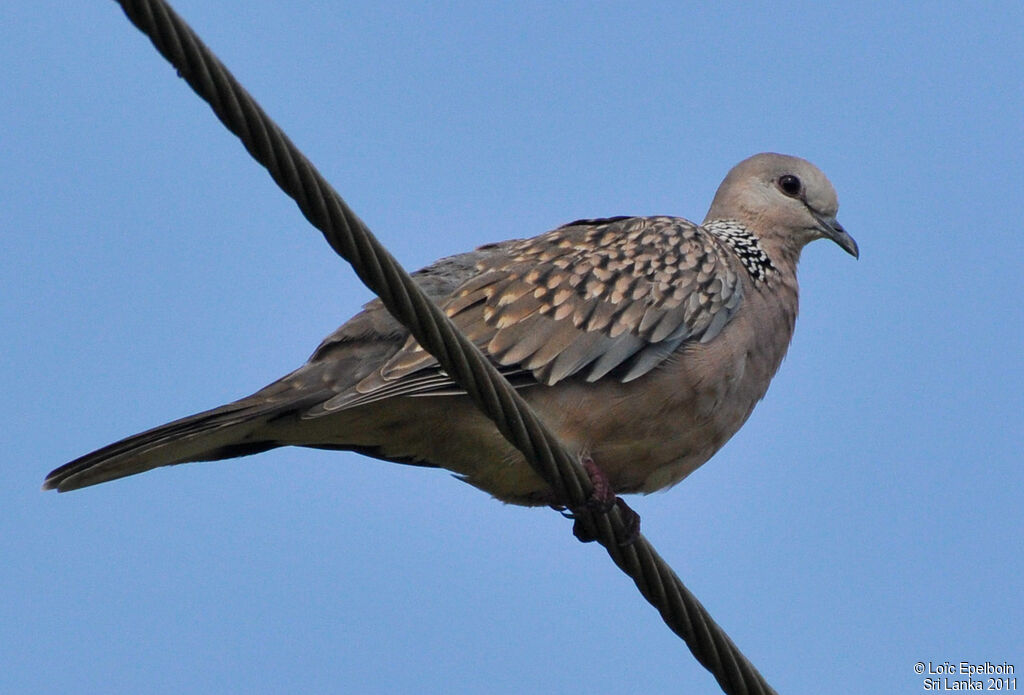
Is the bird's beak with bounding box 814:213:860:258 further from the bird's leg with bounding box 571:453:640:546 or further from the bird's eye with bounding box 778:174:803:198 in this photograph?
the bird's leg with bounding box 571:453:640:546

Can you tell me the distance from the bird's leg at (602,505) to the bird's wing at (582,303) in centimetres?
41

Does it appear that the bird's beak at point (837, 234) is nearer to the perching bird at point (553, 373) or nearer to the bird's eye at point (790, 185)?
the bird's eye at point (790, 185)

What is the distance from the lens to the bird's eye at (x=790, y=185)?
6762 millimetres

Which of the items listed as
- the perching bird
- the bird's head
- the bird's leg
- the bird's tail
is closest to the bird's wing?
the perching bird

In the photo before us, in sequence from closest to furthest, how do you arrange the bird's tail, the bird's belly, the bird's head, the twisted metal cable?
the twisted metal cable < the bird's tail < the bird's belly < the bird's head

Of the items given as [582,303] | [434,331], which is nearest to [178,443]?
[582,303]

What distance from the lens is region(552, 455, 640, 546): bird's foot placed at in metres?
4.20

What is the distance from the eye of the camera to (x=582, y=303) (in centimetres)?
549

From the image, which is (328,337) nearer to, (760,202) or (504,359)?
(504,359)

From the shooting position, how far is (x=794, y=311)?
6.14m

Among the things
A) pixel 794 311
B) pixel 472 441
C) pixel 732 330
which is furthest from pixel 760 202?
pixel 472 441

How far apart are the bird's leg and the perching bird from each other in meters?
0.25

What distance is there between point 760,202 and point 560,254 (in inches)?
57.0

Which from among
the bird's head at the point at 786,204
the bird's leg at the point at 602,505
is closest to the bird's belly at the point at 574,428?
the bird's leg at the point at 602,505
